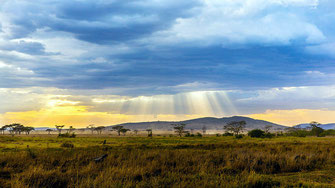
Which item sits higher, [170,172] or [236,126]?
[170,172]

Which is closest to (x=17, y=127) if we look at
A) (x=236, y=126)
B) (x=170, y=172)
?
(x=236, y=126)

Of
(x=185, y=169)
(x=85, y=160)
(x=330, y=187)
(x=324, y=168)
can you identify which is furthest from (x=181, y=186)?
(x=324, y=168)

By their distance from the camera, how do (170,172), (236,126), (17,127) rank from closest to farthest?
(170,172) < (236,126) < (17,127)

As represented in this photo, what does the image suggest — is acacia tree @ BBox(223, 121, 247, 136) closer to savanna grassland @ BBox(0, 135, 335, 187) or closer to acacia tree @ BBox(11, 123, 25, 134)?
savanna grassland @ BBox(0, 135, 335, 187)

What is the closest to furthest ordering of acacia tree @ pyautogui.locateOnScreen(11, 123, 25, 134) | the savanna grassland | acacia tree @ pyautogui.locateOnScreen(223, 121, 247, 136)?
1. the savanna grassland
2. acacia tree @ pyautogui.locateOnScreen(223, 121, 247, 136)
3. acacia tree @ pyautogui.locateOnScreen(11, 123, 25, 134)

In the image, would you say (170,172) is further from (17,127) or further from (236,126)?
(17,127)

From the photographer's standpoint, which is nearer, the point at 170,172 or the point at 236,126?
the point at 170,172

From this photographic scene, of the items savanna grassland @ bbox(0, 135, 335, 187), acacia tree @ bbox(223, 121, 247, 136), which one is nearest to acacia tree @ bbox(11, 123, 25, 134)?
acacia tree @ bbox(223, 121, 247, 136)

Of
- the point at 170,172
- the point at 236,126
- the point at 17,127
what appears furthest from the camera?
the point at 17,127

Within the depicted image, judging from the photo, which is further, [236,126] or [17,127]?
[17,127]

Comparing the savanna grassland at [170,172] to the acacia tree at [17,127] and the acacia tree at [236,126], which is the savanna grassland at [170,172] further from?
the acacia tree at [17,127]

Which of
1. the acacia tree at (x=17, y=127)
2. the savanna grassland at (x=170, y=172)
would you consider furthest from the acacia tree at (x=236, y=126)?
the acacia tree at (x=17, y=127)

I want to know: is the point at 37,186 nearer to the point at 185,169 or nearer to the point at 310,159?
the point at 185,169

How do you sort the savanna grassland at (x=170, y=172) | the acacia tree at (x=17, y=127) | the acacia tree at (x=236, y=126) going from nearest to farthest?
the savanna grassland at (x=170, y=172), the acacia tree at (x=236, y=126), the acacia tree at (x=17, y=127)
